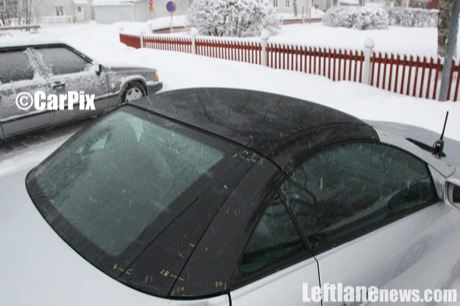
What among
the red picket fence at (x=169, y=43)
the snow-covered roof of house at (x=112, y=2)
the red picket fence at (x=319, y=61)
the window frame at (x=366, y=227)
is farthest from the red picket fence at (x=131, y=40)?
the snow-covered roof of house at (x=112, y=2)

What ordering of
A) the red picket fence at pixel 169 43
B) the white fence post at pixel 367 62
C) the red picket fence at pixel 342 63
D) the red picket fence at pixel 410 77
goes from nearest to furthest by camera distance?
the red picket fence at pixel 410 77, the red picket fence at pixel 342 63, the white fence post at pixel 367 62, the red picket fence at pixel 169 43

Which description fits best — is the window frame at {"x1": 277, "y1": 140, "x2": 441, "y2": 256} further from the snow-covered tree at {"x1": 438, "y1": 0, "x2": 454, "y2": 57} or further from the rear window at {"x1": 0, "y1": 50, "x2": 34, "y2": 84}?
the snow-covered tree at {"x1": 438, "y1": 0, "x2": 454, "y2": 57}

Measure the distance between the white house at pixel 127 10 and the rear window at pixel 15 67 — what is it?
117 ft

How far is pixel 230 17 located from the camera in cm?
1922

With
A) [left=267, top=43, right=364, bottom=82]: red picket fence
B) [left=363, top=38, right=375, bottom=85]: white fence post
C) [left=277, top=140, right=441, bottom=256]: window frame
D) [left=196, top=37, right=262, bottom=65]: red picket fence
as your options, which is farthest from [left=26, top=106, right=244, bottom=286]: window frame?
[left=196, top=37, right=262, bottom=65]: red picket fence

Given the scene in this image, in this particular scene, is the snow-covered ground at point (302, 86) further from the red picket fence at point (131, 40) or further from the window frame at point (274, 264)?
the window frame at point (274, 264)

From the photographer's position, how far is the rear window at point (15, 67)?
217 inches

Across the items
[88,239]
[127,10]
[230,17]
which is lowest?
[88,239]

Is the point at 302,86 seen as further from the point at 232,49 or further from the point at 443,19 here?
the point at 443,19

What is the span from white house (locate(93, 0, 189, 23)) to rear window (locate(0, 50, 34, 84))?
3576 cm

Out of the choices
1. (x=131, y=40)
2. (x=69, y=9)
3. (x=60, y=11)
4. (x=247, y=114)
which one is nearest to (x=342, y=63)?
(x=247, y=114)

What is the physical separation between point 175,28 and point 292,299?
2656cm

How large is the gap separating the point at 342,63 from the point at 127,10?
3413cm

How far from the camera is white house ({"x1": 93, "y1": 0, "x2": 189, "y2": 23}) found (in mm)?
39844
